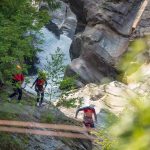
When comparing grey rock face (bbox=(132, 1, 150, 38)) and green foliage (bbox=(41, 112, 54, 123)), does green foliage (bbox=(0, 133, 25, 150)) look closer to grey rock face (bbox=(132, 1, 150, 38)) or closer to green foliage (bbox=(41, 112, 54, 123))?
green foliage (bbox=(41, 112, 54, 123))

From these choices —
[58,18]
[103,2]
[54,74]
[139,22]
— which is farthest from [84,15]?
[54,74]

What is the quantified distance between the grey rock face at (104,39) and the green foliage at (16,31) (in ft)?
57.1

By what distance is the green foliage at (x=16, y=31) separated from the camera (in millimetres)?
10219

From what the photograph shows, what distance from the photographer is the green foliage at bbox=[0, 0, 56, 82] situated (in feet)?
33.5

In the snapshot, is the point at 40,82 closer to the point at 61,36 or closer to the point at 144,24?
the point at 144,24

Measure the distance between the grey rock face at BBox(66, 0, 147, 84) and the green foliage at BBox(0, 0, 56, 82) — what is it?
17390 millimetres

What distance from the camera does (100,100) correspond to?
2325cm

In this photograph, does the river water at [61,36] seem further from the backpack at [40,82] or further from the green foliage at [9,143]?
the green foliage at [9,143]

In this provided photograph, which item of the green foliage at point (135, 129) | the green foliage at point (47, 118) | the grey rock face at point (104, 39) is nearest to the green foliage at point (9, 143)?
the green foliage at point (47, 118)

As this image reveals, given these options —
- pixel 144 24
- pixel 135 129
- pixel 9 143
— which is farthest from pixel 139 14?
pixel 135 129

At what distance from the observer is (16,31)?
10547 mm

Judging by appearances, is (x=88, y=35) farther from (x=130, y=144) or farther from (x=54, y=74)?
(x=130, y=144)

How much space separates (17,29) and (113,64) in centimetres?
1939

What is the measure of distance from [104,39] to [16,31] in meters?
20.1
